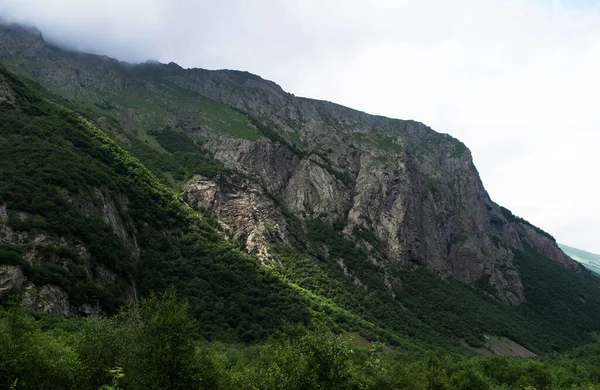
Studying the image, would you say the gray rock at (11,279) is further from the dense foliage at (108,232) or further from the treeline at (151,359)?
the treeline at (151,359)

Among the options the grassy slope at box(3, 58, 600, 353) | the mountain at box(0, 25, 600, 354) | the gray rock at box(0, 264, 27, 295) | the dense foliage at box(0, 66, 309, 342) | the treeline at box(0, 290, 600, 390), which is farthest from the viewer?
the grassy slope at box(3, 58, 600, 353)

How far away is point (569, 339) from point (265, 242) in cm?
15046

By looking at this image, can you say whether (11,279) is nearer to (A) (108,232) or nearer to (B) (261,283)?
(A) (108,232)

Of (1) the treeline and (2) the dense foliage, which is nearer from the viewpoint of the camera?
(1) the treeline

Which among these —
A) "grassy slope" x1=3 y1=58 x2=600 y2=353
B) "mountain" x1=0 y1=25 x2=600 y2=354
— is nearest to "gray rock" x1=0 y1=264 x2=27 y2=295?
"mountain" x1=0 y1=25 x2=600 y2=354

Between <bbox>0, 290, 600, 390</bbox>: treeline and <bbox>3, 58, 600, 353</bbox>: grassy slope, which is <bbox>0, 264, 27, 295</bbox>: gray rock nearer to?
<bbox>3, 58, 600, 353</bbox>: grassy slope

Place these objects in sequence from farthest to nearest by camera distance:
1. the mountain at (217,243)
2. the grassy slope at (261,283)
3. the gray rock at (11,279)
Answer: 1. the grassy slope at (261,283)
2. the mountain at (217,243)
3. the gray rock at (11,279)

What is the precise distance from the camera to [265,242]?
142250mm

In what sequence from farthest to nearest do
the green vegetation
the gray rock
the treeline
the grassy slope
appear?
the grassy slope → the gray rock → the green vegetation → the treeline

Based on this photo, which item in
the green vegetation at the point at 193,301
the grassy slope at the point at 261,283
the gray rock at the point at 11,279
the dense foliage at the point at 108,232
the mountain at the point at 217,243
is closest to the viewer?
the green vegetation at the point at 193,301

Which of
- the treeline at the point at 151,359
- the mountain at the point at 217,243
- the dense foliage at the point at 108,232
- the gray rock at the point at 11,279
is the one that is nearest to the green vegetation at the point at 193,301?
the treeline at the point at 151,359

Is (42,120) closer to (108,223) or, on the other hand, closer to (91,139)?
(91,139)

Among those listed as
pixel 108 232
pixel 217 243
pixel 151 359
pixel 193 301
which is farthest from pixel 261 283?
pixel 151 359

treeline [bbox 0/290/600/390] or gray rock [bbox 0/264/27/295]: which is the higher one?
treeline [bbox 0/290/600/390]
